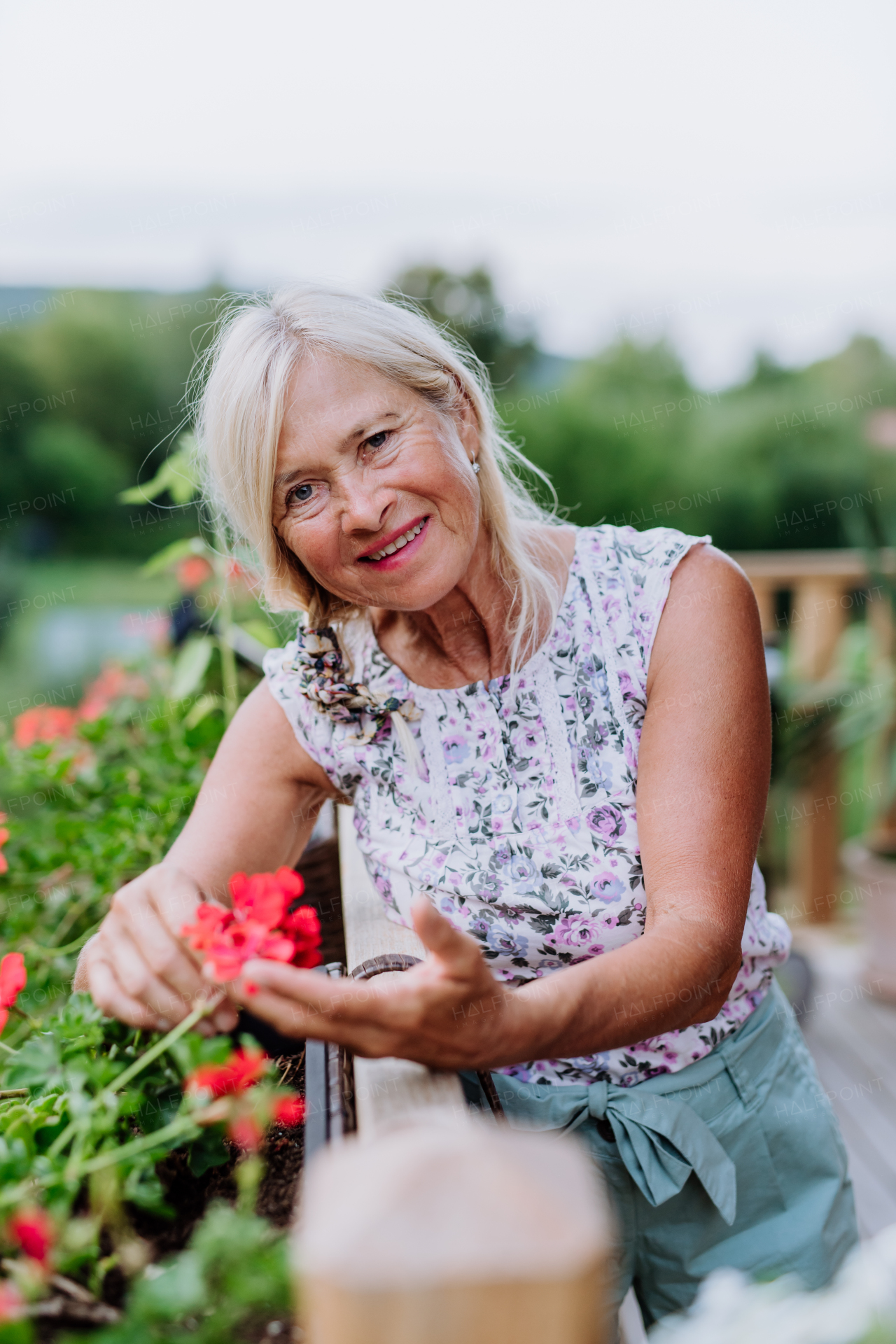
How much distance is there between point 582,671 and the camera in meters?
1.22

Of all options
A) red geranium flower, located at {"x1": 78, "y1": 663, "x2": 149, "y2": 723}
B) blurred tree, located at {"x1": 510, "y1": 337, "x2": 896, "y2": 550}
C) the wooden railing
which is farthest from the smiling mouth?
blurred tree, located at {"x1": 510, "y1": 337, "x2": 896, "y2": 550}

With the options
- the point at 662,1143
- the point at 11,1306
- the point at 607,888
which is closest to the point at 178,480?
the point at 607,888

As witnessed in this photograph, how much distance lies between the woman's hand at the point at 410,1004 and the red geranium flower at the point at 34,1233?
0.53ft

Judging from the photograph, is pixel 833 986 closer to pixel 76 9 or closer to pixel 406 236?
pixel 406 236

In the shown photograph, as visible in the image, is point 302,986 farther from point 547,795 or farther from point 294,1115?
point 547,795

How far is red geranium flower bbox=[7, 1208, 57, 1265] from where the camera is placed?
0.49 m

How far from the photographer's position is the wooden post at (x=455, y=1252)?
319 mm

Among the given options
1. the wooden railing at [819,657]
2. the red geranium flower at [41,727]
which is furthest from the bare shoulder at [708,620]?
the wooden railing at [819,657]

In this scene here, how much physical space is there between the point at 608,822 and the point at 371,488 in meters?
0.52

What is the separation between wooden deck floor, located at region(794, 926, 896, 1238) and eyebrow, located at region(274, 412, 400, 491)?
206 centimetres

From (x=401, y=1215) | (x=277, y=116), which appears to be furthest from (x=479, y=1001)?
(x=277, y=116)

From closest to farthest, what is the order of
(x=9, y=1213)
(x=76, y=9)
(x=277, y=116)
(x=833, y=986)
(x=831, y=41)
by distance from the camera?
(x=9, y=1213)
(x=833, y=986)
(x=76, y=9)
(x=831, y=41)
(x=277, y=116)

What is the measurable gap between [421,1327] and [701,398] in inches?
212

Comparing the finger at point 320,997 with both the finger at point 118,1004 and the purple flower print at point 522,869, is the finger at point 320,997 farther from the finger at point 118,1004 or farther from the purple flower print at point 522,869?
the purple flower print at point 522,869
